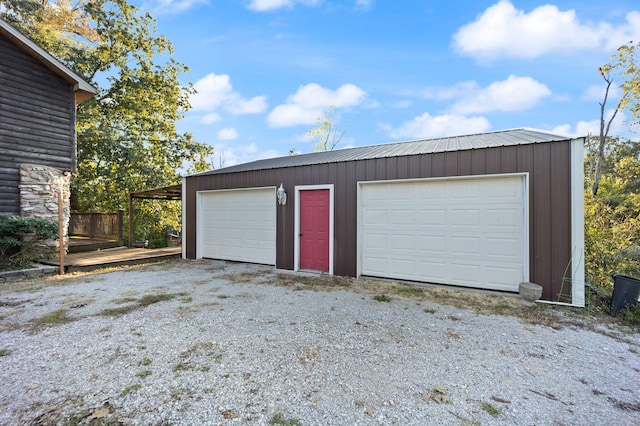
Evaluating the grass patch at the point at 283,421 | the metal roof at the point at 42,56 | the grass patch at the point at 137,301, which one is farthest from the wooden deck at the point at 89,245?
the grass patch at the point at 283,421

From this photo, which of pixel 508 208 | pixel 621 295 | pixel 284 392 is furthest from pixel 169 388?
pixel 621 295

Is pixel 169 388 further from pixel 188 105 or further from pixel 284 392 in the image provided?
pixel 188 105

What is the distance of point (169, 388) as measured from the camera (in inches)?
87.4

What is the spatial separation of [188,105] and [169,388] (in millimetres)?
15068

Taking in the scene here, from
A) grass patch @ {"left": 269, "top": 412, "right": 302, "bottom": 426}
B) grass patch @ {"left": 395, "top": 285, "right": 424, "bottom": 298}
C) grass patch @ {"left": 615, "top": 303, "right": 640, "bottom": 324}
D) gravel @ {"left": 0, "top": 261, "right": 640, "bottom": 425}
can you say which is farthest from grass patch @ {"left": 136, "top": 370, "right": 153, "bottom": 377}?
grass patch @ {"left": 615, "top": 303, "right": 640, "bottom": 324}

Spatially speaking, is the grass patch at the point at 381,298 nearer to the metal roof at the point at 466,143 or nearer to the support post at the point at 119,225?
the metal roof at the point at 466,143

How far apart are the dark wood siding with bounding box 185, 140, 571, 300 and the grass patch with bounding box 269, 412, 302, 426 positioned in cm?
425

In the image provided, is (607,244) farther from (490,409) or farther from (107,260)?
(107,260)

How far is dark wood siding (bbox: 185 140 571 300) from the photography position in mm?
4387

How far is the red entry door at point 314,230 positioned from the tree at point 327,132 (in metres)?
15.6

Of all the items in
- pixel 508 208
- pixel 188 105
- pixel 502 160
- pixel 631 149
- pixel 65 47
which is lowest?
pixel 508 208

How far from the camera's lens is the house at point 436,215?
174 inches

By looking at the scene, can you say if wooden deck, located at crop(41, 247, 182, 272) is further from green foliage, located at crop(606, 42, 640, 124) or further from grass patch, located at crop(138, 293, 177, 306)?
green foliage, located at crop(606, 42, 640, 124)


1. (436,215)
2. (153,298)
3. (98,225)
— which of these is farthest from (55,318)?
(98,225)
